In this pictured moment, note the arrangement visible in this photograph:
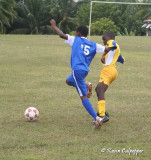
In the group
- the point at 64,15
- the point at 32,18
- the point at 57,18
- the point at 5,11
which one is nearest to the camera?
the point at 5,11

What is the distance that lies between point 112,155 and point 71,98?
4.02m

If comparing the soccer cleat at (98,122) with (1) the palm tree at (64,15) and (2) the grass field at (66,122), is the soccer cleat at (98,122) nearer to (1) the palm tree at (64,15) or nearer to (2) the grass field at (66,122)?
(2) the grass field at (66,122)

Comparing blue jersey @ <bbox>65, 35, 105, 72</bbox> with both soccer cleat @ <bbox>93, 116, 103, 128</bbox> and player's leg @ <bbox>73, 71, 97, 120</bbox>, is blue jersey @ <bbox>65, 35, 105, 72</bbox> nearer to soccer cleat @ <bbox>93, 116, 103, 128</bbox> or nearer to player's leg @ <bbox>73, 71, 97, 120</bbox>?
player's leg @ <bbox>73, 71, 97, 120</bbox>

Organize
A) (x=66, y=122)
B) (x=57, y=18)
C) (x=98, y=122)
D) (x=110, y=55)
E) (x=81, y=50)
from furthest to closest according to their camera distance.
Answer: (x=57, y=18)
(x=110, y=55)
(x=66, y=122)
(x=81, y=50)
(x=98, y=122)

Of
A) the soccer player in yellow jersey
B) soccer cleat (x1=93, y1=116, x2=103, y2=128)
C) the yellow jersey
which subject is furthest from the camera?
the yellow jersey

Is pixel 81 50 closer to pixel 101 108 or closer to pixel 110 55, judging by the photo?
pixel 110 55

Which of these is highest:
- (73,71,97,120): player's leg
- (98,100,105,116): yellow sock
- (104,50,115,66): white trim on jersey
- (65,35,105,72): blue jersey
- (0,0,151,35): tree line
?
(65,35,105,72): blue jersey

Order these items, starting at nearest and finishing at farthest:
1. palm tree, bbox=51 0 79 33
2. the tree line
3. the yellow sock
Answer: the yellow sock < the tree line < palm tree, bbox=51 0 79 33

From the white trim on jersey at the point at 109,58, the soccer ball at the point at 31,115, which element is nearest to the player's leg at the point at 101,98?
the white trim on jersey at the point at 109,58

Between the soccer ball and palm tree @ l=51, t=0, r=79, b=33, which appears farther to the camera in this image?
palm tree @ l=51, t=0, r=79, b=33

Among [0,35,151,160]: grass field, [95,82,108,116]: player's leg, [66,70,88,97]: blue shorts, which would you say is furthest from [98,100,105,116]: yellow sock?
[66,70,88,97]: blue shorts

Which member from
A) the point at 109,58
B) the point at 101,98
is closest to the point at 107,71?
the point at 109,58

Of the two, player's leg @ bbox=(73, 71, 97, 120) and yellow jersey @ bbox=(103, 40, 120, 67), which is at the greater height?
yellow jersey @ bbox=(103, 40, 120, 67)

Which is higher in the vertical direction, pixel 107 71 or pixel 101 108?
pixel 107 71
